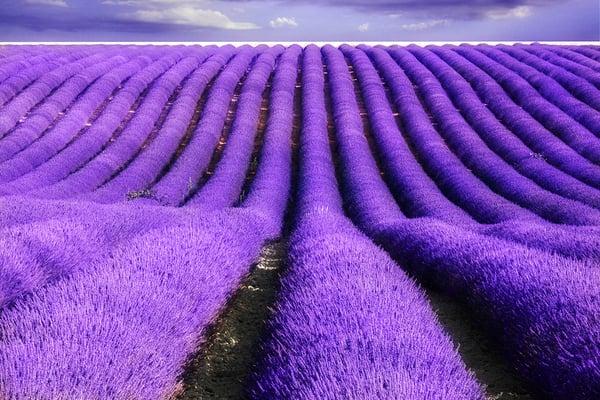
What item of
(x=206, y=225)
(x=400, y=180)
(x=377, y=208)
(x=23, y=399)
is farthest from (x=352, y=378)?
(x=400, y=180)

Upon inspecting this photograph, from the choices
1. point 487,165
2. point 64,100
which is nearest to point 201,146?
point 64,100

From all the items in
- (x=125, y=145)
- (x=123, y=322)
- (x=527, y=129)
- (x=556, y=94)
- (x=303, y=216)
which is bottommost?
(x=125, y=145)

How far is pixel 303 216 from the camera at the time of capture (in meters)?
9.92

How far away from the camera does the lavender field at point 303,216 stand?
3.34m

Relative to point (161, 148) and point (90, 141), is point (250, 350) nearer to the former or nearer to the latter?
point (161, 148)

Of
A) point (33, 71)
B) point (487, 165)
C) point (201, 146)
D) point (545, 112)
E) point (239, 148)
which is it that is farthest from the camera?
point (33, 71)

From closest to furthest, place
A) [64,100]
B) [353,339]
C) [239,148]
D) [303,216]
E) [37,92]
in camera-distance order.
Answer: [353,339] < [303,216] < [239,148] < [64,100] < [37,92]

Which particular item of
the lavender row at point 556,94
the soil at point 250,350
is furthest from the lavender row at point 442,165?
the soil at point 250,350

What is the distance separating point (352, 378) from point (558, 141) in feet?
51.4

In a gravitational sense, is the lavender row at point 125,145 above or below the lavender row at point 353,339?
below

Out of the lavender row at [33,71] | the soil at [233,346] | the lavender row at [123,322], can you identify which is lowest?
the lavender row at [33,71]

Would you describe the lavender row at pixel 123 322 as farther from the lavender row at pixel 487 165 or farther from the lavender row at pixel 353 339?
the lavender row at pixel 487 165

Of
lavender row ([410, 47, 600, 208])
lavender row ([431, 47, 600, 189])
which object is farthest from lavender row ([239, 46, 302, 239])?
lavender row ([431, 47, 600, 189])

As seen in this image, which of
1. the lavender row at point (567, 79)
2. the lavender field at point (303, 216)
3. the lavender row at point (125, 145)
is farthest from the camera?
the lavender row at point (567, 79)
